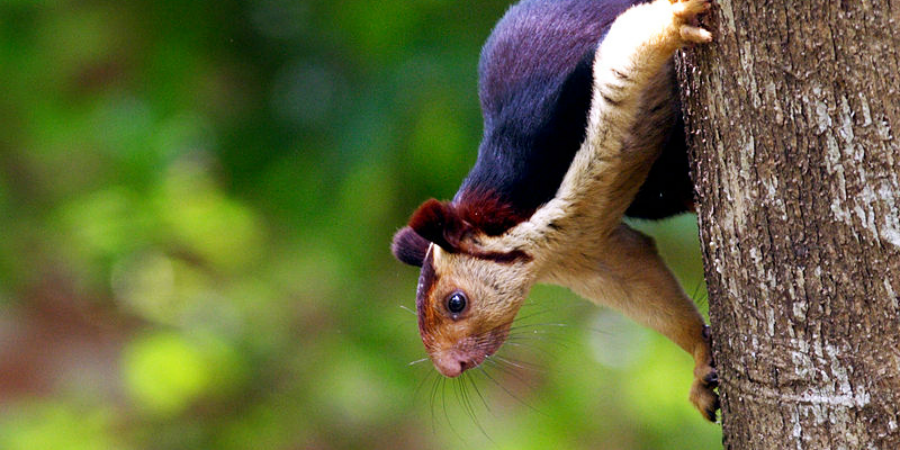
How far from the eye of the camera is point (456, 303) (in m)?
2.58

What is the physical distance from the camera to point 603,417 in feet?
16.0

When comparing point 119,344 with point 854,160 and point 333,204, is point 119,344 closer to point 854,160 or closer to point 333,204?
point 333,204

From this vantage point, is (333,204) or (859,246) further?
(333,204)

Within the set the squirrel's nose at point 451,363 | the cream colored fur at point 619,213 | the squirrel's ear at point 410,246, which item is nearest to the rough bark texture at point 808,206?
the cream colored fur at point 619,213

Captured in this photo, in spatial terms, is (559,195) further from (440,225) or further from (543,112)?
(440,225)

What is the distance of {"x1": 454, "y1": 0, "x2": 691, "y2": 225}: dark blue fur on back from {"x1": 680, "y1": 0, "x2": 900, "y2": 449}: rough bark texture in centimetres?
44

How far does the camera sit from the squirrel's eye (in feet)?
8.44

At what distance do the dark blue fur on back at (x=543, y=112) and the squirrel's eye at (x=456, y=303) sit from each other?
231 millimetres

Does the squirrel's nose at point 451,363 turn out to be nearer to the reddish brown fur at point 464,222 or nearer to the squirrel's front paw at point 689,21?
the reddish brown fur at point 464,222

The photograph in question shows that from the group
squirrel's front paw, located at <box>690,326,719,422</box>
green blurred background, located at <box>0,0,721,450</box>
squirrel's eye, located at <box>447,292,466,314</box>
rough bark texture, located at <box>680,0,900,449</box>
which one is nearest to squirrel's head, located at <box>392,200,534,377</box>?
squirrel's eye, located at <box>447,292,466,314</box>

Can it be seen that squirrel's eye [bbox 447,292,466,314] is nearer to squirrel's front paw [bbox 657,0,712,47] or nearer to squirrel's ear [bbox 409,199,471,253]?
squirrel's ear [bbox 409,199,471,253]

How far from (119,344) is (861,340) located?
4744 millimetres

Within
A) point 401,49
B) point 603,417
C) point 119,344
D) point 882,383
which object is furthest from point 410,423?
point 882,383

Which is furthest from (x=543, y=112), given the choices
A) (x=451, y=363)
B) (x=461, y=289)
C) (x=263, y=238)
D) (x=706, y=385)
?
(x=263, y=238)
